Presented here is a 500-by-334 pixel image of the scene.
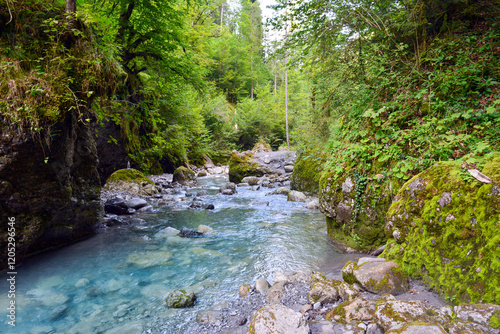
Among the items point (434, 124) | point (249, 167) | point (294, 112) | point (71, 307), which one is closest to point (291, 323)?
point (71, 307)

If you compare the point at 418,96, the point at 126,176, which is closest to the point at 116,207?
the point at 126,176

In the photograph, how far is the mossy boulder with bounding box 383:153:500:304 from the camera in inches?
92.8

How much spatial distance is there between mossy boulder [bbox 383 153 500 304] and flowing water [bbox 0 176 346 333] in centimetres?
173

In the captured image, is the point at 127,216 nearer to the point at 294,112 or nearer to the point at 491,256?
the point at 491,256

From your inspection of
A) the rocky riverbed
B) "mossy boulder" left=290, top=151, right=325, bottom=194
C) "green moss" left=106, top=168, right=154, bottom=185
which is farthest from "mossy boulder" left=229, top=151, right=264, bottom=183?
the rocky riverbed

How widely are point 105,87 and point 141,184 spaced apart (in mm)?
6442

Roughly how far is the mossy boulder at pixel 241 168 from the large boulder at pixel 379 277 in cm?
1212

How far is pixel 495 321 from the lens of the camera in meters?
1.92

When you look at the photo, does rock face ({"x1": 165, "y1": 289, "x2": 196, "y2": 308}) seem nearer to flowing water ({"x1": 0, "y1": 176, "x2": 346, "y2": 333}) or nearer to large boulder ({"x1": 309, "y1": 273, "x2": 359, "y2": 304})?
flowing water ({"x1": 0, "y1": 176, "x2": 346, "y2": 333})

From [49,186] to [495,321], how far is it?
6.49 metres

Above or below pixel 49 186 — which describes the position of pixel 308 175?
below

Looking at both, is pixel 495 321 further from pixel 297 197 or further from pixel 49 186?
pixel 297 197

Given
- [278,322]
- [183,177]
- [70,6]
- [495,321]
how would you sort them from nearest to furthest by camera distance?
[495,321], [278,322], [70,6], [183,177]

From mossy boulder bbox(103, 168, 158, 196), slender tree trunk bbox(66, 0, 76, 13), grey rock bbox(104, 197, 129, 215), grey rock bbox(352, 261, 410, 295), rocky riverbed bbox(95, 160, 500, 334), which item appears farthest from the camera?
mossy boulder bbox(103, 168, 158, 196)
